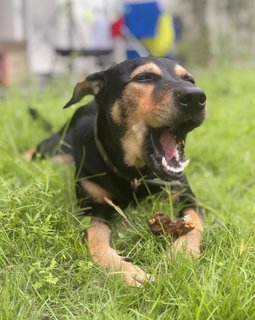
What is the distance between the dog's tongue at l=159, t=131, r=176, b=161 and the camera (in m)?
2.59

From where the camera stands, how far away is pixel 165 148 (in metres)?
2.60

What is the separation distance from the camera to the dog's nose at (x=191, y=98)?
2332mm

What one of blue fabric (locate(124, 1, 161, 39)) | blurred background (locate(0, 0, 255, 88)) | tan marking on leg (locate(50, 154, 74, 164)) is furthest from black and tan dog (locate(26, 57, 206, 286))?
blue fabric (locate(124, 1, 161, 39))

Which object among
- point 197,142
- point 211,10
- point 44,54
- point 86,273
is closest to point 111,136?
point 86,273

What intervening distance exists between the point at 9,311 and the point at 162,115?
119 centimetres

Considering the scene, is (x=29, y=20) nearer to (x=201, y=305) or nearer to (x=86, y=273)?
(x=86, y=273)

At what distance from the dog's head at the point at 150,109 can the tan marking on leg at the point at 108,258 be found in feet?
1.46

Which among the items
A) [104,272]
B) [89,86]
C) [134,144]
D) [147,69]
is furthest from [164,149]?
[104,272]

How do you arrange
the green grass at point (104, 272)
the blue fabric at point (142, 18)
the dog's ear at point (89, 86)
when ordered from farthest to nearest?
the blue fabric at point (142, 18) < the dog's ear at point (89, 86) < the green grass at point (104, 272)

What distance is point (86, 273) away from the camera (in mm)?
2105

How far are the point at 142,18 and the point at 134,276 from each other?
24.0ft

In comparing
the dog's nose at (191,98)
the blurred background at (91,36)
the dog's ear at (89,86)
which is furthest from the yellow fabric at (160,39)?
the dog's nose at (191,98)

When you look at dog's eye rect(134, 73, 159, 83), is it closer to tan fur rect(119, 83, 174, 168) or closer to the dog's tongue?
tan fur rect(119, 83, 174, 168)

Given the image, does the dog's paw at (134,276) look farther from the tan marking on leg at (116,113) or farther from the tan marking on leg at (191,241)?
the tan marking on leg at (116,113)
